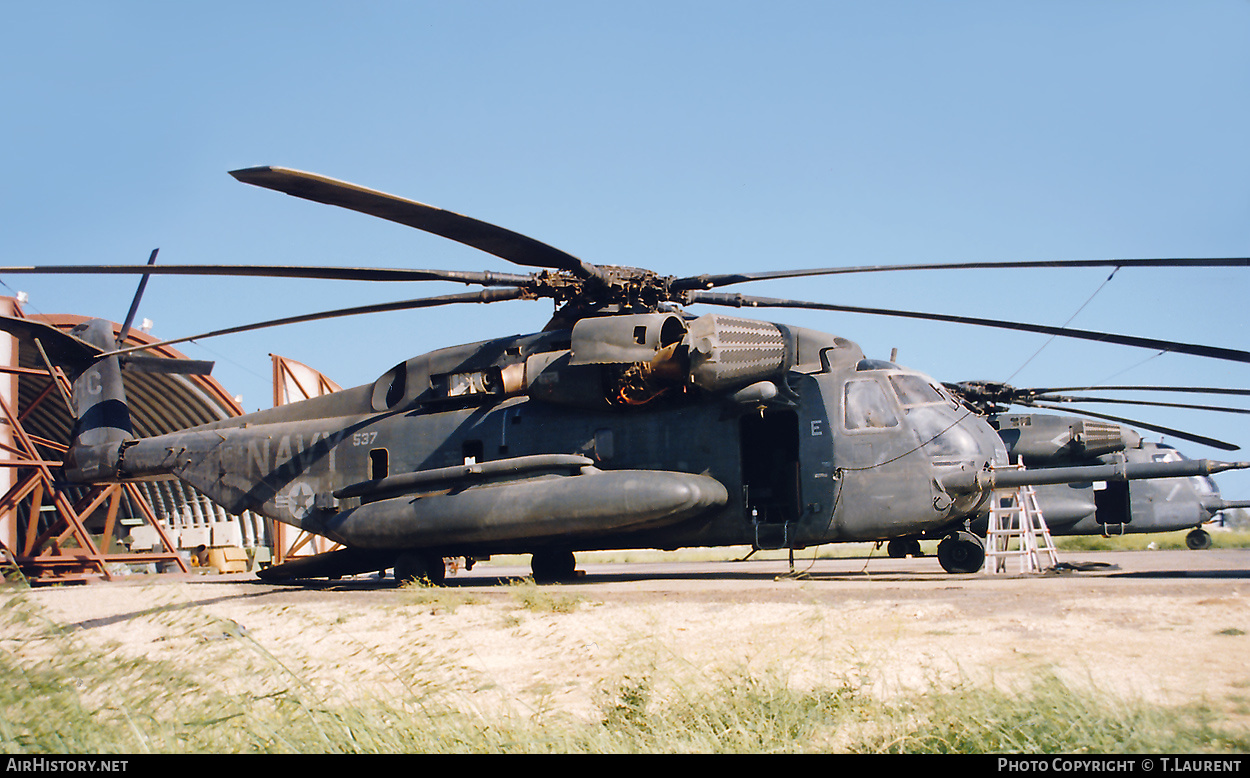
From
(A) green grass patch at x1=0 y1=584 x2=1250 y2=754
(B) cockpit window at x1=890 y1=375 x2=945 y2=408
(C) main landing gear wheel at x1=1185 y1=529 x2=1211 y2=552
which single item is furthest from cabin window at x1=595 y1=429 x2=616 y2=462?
(C) main landing gear wheel at x1=1185 y1=529 x2=1211 y2=552

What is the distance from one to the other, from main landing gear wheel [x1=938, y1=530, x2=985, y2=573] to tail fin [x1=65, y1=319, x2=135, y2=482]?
15.0 meters

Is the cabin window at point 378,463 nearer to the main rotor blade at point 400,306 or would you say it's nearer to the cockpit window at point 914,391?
the main rotor blade at point 400,306

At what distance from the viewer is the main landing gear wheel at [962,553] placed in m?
13.6

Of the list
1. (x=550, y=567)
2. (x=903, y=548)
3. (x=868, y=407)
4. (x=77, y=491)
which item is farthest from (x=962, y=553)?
(x=77, y=491)

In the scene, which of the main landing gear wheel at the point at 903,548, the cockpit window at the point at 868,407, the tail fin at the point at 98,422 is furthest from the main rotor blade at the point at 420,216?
the main landing gear wheel at the point at 903,548

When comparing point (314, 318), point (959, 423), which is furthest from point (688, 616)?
point (314, 318)

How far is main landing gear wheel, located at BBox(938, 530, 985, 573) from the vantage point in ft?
44.6

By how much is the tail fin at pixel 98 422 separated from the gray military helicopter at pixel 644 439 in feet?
15.3

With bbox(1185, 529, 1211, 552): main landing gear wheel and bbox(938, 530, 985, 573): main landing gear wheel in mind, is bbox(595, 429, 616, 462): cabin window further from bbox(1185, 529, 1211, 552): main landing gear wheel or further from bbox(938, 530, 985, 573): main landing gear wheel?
bbox(1185, 529, 1211, 552): main landing gear wheel

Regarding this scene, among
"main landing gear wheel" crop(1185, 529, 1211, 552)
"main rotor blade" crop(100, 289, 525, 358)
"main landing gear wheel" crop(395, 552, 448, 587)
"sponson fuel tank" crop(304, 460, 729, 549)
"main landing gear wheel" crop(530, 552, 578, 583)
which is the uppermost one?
"main rotor blade" crop(100, 289, 525, 358)

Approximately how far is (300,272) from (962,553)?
1070 centimetres

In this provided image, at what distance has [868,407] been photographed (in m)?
12.2

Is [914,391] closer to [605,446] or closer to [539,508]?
[605,446]

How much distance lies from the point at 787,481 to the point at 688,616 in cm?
507
